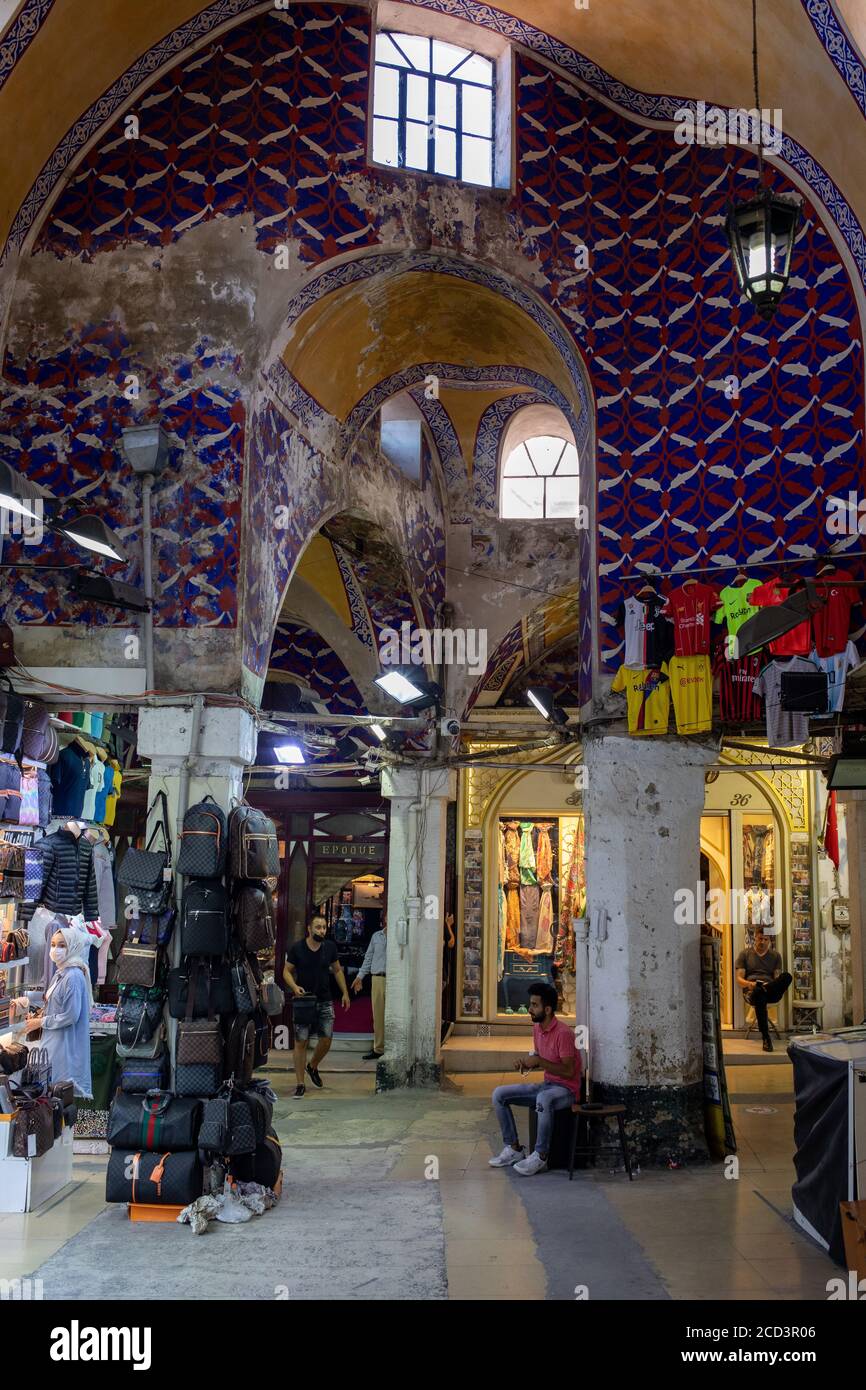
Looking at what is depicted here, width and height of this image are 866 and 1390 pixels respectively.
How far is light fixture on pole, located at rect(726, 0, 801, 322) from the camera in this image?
5.88m

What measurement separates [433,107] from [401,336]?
6.23ft

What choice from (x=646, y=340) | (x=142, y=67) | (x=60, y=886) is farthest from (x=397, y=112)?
(x=60, y=886)

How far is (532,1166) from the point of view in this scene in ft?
28.5

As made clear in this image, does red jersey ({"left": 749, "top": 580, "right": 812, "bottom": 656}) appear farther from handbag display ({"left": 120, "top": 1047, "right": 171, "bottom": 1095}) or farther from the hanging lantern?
handbag display ({"left": 120, "top": 1047, "right": 171, "bottom": 1095})

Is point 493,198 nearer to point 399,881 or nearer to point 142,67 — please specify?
point 142,67

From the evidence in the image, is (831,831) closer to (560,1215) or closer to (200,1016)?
(560,1215)

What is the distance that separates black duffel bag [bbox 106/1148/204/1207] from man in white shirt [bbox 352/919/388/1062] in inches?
252

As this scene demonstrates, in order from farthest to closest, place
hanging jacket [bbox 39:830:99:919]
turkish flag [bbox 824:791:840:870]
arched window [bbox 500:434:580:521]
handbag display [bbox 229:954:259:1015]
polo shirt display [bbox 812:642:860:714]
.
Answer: arched window [bbox 500:434:580:521] < turkish flag [bbox 824:791:840:870] < hanging jacket [bbox 39:830:99:919] < polo shirt display [bbox 812:642:860:714] < handbag display [bbox 229:954:259:1015]

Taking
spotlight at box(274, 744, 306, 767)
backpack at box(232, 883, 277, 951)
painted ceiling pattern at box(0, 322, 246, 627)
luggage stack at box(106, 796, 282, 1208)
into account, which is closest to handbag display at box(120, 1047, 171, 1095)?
luggage stack at box(106, 796, 282, 1208)

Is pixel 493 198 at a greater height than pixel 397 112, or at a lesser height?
lesser

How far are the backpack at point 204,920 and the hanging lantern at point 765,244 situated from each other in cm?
496

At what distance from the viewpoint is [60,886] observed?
31.9 ft

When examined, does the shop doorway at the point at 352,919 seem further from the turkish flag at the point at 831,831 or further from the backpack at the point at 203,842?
the backpack at the point at 203,842

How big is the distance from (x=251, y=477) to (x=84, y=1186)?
517cm
